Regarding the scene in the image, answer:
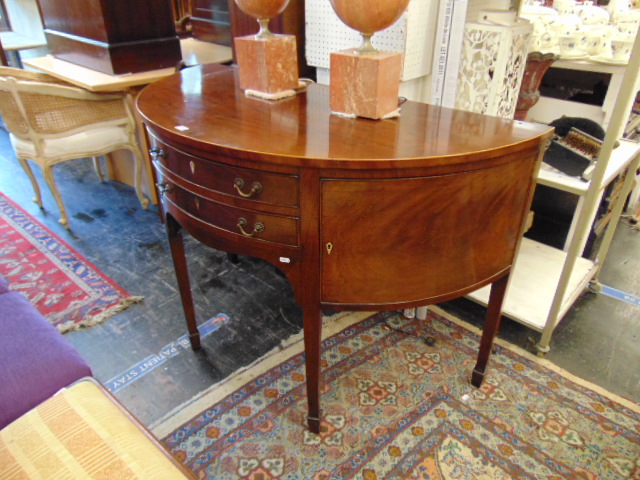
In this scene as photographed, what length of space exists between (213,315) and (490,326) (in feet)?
3.42

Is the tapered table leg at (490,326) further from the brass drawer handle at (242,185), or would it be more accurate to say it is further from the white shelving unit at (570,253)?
the brass drawer handle at (242,185)

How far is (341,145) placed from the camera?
3.16ft

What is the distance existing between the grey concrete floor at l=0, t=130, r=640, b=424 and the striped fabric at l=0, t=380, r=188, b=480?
0.60 metres

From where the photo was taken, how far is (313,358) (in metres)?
1.20

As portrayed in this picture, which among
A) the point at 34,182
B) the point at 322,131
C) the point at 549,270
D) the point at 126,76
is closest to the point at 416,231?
the point at 322,131

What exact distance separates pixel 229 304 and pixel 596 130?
154 cm

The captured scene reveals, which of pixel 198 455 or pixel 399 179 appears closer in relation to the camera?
pixel 399 179

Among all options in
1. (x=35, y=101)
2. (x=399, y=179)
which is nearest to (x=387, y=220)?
(x=399, y=179)

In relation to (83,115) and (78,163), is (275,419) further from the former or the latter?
(78,163)

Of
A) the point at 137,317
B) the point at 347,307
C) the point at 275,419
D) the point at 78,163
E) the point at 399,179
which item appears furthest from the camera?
the point at 78,163

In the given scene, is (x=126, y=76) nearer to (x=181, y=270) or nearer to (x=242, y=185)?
(x=181, y=270)

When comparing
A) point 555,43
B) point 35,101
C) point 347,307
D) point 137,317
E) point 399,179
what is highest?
point 555,43

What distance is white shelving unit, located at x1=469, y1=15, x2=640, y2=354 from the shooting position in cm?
Result: 124

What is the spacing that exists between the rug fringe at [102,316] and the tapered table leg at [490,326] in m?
Result: 1.34
